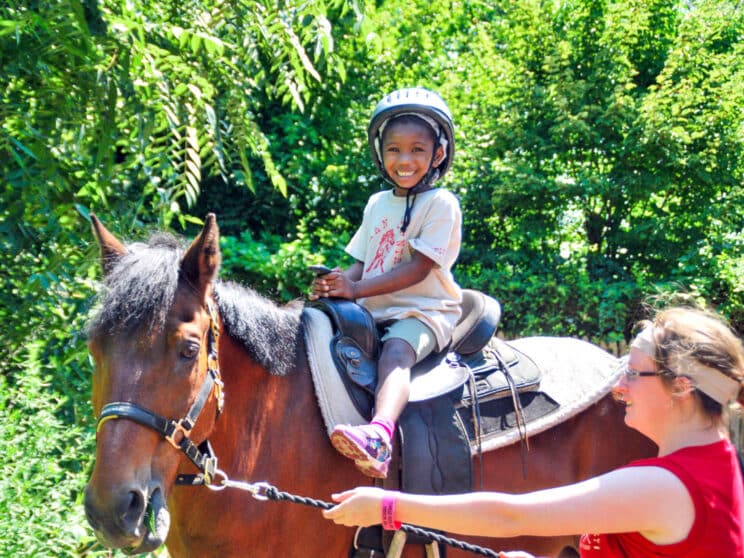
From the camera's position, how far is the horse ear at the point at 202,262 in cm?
237

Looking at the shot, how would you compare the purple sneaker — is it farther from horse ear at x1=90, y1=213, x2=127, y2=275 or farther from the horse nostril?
horse ear at x1=90, y1=213, x2=127, y2=275

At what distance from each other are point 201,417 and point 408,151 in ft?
4.83

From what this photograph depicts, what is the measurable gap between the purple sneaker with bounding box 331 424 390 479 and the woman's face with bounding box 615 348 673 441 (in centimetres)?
86

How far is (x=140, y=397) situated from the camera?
2166mm

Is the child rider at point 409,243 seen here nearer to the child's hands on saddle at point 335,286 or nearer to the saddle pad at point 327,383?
the child's hands on saddle at point 335,286

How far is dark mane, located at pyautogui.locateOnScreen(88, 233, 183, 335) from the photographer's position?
2.23m

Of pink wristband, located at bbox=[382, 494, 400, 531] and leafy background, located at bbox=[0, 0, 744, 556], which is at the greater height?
leafy background, located at bbox=[0, 0, 744, 556]

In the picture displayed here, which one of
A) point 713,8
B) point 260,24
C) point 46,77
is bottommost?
point 46,77

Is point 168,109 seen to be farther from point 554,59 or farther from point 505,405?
point 554,59

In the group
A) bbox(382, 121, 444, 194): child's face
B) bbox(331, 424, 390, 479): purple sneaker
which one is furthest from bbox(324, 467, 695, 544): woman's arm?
bbox(382, 121, 444, 194): child's face

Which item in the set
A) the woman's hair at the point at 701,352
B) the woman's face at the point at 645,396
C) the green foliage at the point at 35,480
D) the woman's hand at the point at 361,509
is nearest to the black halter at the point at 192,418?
the woman's hand at the point at 361,509

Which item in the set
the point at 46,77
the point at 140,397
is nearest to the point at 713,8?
the point at 46,77

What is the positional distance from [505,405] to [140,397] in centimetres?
160

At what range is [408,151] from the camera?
10.4 feet
